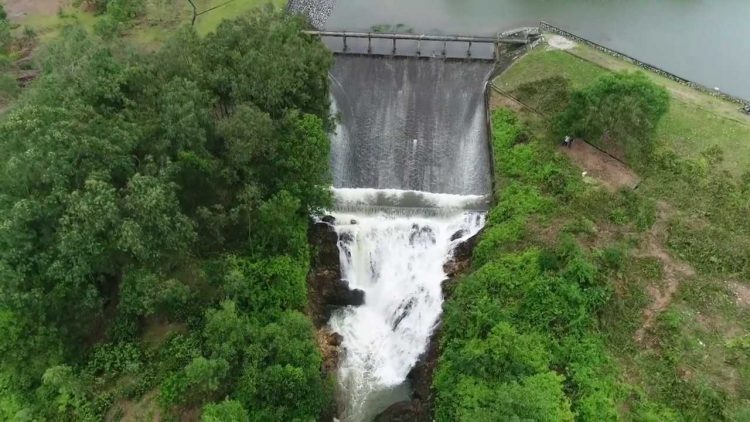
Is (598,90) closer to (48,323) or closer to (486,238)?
(486,238)

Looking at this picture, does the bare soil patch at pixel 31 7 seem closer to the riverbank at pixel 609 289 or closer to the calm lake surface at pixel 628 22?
the calm lake surface at pixel 628 22

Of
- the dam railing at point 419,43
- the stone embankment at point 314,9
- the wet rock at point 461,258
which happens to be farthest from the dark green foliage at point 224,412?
the stone embankment at point 314,9

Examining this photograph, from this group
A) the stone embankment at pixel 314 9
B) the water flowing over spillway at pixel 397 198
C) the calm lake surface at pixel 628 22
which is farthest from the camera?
the stone embankment at pixel 314 9

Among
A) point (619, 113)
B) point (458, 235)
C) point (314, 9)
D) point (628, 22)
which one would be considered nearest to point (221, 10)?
point (314, 9)

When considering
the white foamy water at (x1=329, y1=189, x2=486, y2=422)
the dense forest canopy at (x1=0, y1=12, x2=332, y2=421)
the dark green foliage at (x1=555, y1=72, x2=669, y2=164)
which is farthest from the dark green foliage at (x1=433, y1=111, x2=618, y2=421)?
the dense forest canopy at (x1=0, y1=12, x2=332, y2=421)

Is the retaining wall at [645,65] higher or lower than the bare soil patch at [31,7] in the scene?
lower

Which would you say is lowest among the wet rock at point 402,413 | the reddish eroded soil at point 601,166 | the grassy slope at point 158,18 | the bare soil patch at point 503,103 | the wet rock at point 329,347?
the wet rock at point 402,413

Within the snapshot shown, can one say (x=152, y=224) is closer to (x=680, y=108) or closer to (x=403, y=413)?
(x=403, y=413)
